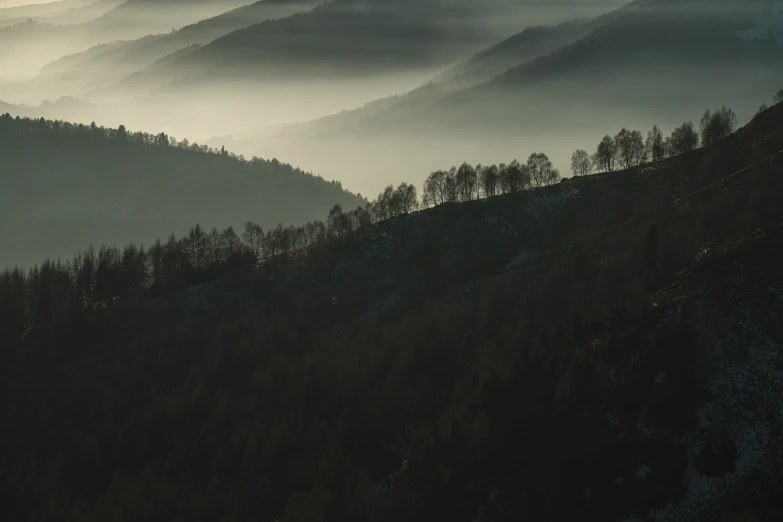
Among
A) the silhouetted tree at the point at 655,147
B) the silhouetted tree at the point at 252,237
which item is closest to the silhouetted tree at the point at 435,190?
the silhouetted tree at the point at 252,237

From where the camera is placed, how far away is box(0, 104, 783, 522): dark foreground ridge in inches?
3118

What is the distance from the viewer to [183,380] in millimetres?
145000

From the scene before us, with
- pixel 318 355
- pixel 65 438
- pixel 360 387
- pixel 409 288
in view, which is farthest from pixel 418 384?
pixel 65 438

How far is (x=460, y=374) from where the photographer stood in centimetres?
11588

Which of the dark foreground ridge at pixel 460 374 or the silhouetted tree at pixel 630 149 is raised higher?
the silhouetted tree at pixel 630 149

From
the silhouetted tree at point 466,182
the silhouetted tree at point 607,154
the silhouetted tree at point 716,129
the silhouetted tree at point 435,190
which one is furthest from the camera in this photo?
the silhouetted tree at point 435,190

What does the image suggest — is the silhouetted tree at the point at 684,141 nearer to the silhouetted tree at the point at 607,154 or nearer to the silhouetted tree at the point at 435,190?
the silhouetted tree at the point at 607,154

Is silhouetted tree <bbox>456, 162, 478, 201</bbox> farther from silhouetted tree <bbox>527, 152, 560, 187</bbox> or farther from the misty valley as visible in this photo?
silhouetted tree <bbox>527, 152, 560, 187</bbox>

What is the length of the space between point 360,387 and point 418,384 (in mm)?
10920

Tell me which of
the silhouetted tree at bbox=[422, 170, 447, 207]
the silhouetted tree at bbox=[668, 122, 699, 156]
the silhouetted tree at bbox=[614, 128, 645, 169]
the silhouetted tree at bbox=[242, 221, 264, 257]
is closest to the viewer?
the silhouetted tree at bbox=[668, 122, 699, 156]

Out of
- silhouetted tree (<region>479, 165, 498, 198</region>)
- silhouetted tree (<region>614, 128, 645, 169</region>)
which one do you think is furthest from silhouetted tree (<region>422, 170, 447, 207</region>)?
silhouetted tree (<region>614, 128, 645, 169</region>)

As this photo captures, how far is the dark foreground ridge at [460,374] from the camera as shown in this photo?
79188 mm

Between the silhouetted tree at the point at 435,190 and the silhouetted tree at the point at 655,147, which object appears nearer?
the silhouetted tree at the point at 655,147

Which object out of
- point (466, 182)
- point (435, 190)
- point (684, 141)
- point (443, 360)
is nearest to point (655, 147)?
point (684, 141)
